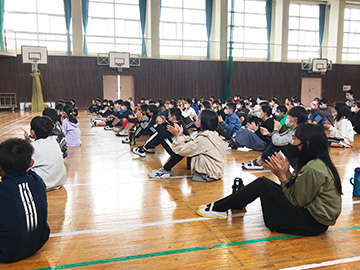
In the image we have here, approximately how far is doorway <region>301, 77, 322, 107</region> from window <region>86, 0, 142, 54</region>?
1123 cm

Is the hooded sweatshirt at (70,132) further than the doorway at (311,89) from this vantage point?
No

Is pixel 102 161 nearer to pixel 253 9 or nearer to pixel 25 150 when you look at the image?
pixel 25 150

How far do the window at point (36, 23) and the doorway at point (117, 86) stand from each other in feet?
10.4

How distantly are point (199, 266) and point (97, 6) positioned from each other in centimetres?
1788

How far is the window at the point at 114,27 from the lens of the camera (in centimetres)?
1767

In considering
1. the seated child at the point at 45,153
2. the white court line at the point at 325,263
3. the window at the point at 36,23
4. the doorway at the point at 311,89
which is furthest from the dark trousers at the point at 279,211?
the doorway at the point at 311,89

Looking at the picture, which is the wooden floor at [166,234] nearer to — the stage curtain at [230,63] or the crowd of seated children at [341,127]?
the crowd of seated children at [341,127]

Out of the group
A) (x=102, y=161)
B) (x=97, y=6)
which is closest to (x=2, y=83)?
(x=97, y=6)

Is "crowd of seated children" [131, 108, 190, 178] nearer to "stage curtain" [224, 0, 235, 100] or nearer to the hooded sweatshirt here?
the hooded sweatshirt

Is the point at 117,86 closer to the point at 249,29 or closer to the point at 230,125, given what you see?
the point at 249,29

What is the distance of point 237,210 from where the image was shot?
3.42m

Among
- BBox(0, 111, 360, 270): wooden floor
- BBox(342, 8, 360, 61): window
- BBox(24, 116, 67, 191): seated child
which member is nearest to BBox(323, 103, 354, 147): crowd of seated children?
BBox(0, 111, 360, 270): wooden floor

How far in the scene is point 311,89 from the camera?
21.8m

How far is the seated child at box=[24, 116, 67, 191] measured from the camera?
12.5 feet
